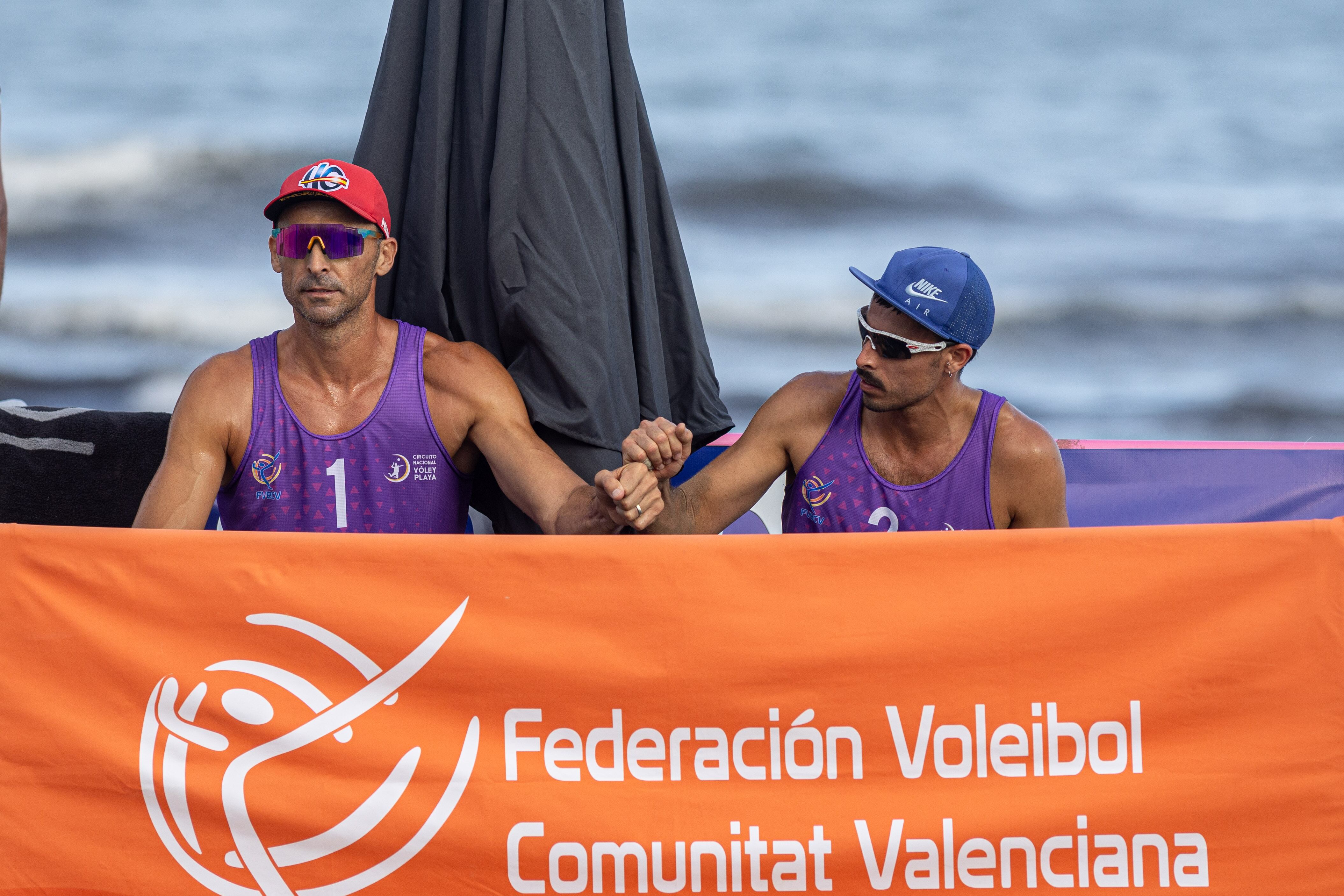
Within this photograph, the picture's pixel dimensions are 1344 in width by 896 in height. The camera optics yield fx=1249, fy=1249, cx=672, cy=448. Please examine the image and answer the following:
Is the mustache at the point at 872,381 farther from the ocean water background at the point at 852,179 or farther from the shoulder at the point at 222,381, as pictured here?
the ocean water background at the point at 852,179

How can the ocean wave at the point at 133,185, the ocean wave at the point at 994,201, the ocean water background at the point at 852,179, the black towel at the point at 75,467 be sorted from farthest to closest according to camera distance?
the ocean wave at the point at 994,201 → the ocean wave at the point at 133,185 → the ocean water background at the point at 852,179 → the black towel at the point at 75,467

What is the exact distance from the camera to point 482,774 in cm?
217

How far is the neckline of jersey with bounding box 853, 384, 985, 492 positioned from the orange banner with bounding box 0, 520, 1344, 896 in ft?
2.66

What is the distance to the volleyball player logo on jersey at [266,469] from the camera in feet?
9.63

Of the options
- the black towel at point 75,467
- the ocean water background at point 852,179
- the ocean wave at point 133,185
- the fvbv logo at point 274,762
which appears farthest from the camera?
the ocean wave at point 133,185

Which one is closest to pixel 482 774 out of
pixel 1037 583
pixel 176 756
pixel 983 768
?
pixel 176 756

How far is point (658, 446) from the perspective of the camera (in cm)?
266

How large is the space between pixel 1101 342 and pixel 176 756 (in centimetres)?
848

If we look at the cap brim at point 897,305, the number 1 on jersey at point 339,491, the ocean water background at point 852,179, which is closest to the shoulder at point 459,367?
the number 1 on jersey at point 339,491

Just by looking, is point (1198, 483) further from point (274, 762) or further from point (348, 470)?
point (274, 762)

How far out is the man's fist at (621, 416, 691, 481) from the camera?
264 cm

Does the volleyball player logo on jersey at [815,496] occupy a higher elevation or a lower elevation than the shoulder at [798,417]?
lower

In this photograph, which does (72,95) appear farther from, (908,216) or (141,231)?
(908,216)

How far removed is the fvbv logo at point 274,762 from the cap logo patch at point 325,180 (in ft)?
3.71
